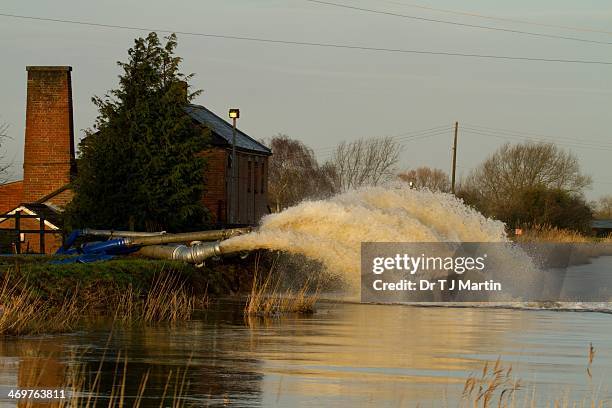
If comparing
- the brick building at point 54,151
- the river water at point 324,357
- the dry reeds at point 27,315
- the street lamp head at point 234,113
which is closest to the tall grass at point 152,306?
the river water at point 324,357

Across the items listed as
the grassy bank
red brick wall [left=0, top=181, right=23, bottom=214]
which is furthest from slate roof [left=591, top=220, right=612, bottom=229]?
the grassy bank

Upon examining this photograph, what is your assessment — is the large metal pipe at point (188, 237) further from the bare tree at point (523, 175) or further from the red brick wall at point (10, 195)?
the bare tree at point (523, 175)

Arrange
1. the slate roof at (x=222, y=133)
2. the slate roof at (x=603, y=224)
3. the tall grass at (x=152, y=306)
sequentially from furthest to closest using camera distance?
1. the slate roof at (x=603, y=224)
2. the slate roof at (x=222, y=133)
3. the tall grass at (x=152, y=306)

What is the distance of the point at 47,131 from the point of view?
210ft

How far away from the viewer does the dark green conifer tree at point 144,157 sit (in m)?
44.2

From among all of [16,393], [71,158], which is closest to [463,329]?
[16,393]

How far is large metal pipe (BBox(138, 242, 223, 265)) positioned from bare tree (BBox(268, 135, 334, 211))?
290 ft

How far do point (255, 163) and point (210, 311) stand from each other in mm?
45424

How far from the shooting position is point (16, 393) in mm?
15312

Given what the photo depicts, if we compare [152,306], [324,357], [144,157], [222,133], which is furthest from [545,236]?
[324,357]

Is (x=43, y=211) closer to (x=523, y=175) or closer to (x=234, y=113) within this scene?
(x=234, y=113)

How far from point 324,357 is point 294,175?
117066mm

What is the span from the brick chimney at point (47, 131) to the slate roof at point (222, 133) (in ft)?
21.0

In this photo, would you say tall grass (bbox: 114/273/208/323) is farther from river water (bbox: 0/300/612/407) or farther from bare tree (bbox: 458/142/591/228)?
bare tree (bbox: 458/142/591/228)
